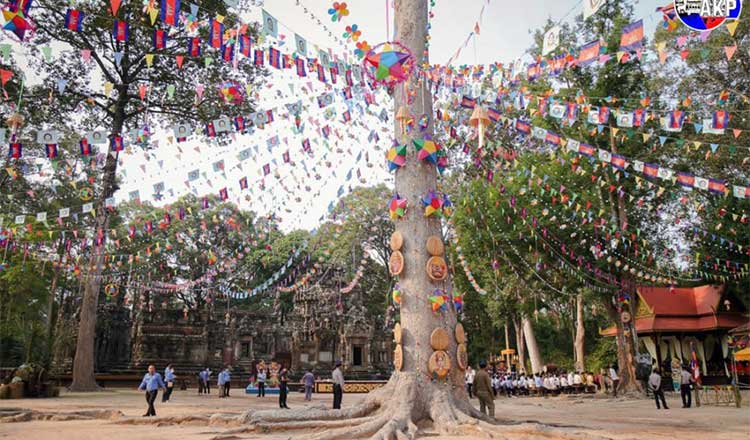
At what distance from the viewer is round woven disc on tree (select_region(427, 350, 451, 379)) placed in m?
8.77

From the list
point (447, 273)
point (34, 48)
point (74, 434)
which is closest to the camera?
point (74, 434)

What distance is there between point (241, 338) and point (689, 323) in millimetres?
24336

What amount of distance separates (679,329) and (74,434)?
22820mm

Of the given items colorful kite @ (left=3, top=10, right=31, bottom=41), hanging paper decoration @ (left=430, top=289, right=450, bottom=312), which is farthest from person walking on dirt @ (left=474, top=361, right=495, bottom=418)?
colorful kite @ (left=3, top=10, right=31, bottom=41)

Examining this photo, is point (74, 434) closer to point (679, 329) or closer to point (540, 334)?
point (679, 329)

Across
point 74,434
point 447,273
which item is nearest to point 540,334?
point 447,273

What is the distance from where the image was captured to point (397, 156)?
9.73 m

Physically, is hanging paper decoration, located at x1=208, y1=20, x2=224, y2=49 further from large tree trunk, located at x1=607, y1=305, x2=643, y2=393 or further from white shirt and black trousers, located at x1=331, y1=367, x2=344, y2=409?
large tree trunk, located at x1=607, y1=305, x2=643, y2=393

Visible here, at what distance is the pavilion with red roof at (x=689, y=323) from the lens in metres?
22.9

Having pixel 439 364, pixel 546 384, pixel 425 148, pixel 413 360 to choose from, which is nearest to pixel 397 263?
pixel 413 360

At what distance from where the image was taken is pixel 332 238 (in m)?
33.7

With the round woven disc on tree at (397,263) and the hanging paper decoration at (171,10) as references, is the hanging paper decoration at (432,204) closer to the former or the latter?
the round woven disc on tree at (397,263)

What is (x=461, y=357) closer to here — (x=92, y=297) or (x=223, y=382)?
(x=223, y=382)

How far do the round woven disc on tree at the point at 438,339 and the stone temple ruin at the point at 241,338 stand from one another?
2273 centimetres
